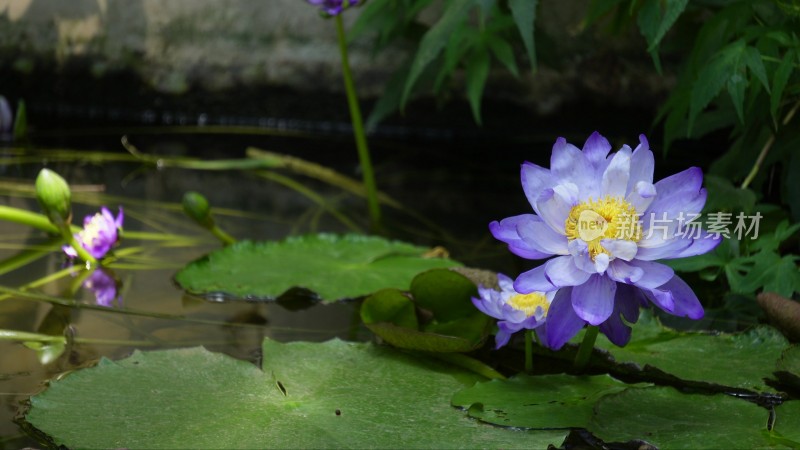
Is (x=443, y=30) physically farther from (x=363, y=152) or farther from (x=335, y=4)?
(x=363, y=152)

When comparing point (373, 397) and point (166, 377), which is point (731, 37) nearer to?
point (373, 397)

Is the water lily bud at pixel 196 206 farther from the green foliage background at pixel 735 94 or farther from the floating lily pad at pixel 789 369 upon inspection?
the floating lily pad at pixel 789 369

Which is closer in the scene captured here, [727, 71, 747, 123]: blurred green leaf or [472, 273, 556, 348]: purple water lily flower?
[472, 273, 556, 348]: purple water lily flower

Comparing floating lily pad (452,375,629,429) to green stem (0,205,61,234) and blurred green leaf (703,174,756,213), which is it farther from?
green stem (0,205,61,234)

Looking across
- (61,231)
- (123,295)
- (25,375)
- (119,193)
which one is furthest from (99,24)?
(25,375)

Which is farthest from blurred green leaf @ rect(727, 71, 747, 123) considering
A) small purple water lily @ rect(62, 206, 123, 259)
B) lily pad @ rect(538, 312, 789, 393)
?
small purple water lily @ rect(62, 206, 123, 259)

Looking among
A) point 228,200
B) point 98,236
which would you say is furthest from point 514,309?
point 228,200
